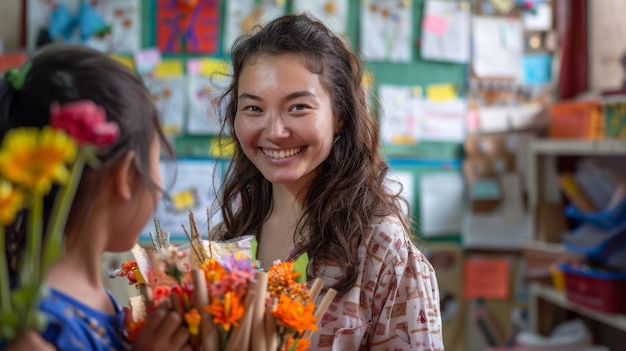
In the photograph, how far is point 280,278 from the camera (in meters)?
1.10

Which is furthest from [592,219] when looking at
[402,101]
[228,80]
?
[228,80]

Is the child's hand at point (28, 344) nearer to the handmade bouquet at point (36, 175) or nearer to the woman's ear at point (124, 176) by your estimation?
the handmade bouquet at point (36, 175)

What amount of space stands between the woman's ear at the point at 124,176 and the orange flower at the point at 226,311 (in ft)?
0.61

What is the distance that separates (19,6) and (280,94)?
2.63 metres

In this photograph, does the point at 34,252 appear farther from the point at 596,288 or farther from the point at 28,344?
the point at 596,288

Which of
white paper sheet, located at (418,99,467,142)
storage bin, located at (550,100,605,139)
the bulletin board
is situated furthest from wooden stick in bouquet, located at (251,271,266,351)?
white paper sheet, located at (418,99,467,142)

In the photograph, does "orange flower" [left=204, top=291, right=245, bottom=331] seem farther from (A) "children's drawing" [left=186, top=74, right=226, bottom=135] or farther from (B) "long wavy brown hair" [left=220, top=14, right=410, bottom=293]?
(A) "children's drawing" [left=186, top=74, right=226, bottom=135]

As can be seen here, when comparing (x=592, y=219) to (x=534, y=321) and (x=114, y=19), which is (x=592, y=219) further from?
(x=114, y=19)

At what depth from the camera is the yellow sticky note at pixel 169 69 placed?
3.58 meters

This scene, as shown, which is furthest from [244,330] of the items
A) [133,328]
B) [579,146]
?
[579,146]

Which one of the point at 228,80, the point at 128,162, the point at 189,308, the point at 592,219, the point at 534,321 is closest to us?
the point at 128,162

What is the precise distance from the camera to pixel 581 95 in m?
3.53

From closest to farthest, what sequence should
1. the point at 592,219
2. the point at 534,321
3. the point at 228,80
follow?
the point at 228,80 < the point at 592,219 < the point at 534,321

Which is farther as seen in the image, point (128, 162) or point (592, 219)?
point (592, 219)
